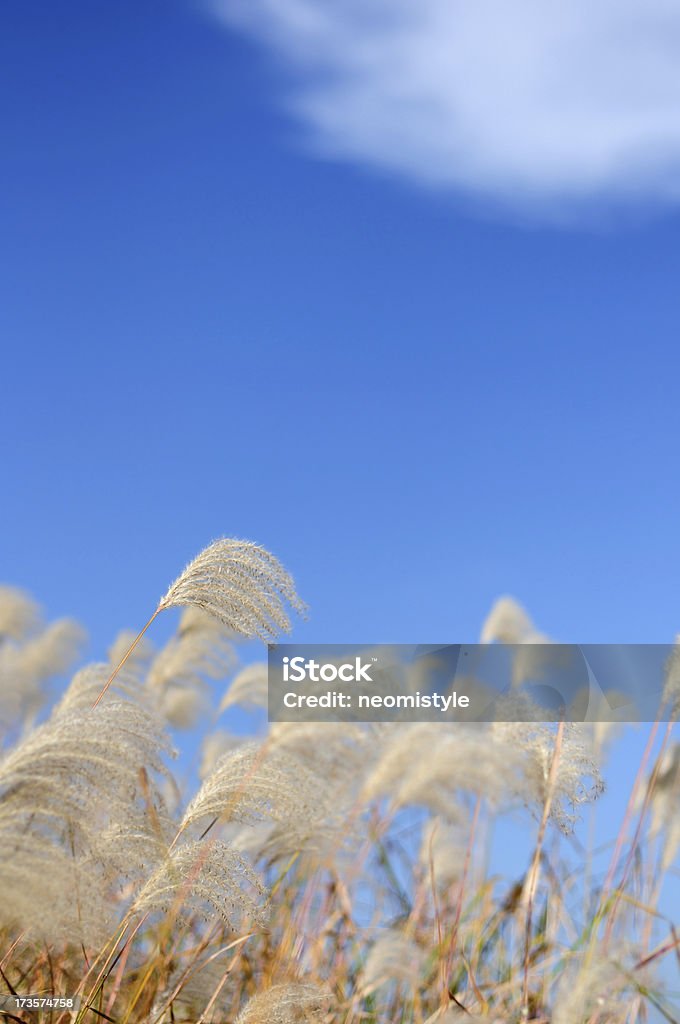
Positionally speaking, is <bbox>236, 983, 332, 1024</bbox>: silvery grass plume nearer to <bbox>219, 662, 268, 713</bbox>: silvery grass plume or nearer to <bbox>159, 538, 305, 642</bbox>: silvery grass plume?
<bbox>159, 538, 305, 642</bbox>: silvery grass plume

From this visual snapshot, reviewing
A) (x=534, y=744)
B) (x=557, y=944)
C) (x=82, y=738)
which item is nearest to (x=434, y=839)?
(x=557, y=944)

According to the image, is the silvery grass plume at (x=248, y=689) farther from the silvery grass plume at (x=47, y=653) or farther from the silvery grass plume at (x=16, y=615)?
the silvery grass plume at (x=16, y=615)

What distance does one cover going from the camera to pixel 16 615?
6.41 meters

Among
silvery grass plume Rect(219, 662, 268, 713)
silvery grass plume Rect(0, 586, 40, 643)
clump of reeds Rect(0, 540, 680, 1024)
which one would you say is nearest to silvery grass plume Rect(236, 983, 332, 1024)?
clump of reeds Rect(0, 540, 680, 1024)

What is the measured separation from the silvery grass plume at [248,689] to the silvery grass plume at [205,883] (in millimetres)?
2072

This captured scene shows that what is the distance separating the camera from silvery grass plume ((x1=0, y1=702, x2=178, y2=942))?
2.14m

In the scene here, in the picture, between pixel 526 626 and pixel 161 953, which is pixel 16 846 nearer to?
pixel 161 953

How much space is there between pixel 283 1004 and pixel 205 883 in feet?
1.72

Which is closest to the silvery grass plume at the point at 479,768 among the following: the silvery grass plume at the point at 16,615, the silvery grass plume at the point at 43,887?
the silvery grass plume at the point at 43,887

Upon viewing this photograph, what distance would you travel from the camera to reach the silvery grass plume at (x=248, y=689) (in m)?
4.79

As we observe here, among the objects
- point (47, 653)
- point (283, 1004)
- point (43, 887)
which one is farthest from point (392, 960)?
point (47, 653)

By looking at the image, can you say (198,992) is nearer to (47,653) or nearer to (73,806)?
(73,806)

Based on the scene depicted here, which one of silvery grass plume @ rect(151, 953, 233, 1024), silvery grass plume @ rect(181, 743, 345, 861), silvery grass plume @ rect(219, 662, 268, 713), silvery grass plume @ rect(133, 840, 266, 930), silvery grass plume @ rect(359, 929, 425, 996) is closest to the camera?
silvery grass plume @ rect(133, 840, 266, 930)

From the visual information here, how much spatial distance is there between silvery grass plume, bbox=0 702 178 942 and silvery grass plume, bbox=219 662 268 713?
6.64ft
